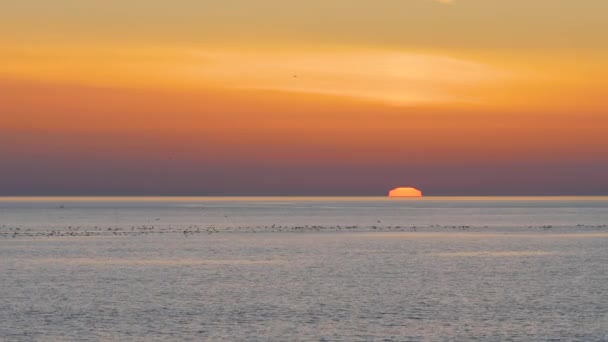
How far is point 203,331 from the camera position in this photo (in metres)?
58.0

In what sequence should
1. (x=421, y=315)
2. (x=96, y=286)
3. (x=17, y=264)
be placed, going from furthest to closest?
(x=17, y=264) < (x=96, y=286) < (x=421, y=315)

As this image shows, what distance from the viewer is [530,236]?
188 meters

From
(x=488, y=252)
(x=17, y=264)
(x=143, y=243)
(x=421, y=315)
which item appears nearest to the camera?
(x=421, y=315)

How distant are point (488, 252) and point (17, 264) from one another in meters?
66.8

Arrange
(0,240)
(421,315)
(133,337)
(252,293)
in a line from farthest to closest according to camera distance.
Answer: (0,240) → (252,293) → (421,315) → (133,337)

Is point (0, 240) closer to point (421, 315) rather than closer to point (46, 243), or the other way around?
point (46, 243)

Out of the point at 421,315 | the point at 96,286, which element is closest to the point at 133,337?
the point at 421,315


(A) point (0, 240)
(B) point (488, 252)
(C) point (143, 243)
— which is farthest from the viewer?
(A) point (0, 240)

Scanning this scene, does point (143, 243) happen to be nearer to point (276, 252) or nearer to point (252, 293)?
point (276, 252)

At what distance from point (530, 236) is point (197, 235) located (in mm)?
68617

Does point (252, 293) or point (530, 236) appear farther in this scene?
point (530, 236)

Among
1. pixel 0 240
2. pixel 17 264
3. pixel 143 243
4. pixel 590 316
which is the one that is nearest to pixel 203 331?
pixel 590 316

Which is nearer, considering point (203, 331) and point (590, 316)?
point (203, 331)

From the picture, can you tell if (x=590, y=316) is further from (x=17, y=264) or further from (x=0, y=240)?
(x=0, y=240)
